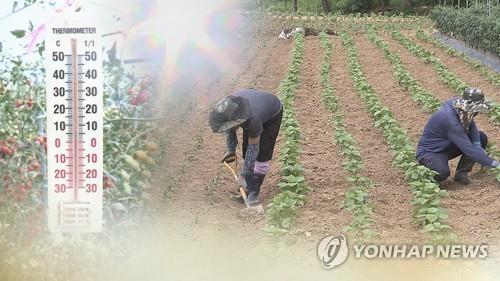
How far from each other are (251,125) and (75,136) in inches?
84.4

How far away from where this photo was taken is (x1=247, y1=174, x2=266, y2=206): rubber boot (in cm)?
570

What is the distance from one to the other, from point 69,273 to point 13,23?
123cm

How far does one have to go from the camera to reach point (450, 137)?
20.6ft

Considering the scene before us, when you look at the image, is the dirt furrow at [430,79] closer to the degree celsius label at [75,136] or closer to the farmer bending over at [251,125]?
the farmer bending over at [251,125]

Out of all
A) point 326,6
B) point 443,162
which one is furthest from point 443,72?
point 326,6

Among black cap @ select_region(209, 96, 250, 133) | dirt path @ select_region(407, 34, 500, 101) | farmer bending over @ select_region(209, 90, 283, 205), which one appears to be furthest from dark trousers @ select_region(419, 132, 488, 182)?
dirt path @ select_region(407, 34, 500, 101)

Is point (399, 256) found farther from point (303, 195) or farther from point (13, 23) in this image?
point (13, 23)

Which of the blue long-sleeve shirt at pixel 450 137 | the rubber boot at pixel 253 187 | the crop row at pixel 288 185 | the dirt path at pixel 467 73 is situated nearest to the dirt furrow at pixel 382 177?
the blue long-sleeve shirt at pixel 450 137

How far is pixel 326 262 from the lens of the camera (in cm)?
434

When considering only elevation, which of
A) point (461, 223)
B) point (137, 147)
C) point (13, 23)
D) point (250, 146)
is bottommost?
point (461, 223)

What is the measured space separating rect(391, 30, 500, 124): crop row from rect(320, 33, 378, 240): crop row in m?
1.89

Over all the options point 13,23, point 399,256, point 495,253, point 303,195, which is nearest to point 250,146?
point 303,195

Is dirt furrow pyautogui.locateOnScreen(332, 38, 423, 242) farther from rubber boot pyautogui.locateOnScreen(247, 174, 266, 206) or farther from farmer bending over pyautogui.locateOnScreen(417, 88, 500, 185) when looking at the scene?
rubber boot pyautogui.locateOnScreen(247, 174, 266, 206)

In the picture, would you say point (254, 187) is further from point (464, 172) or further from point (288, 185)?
point (464, 172)
